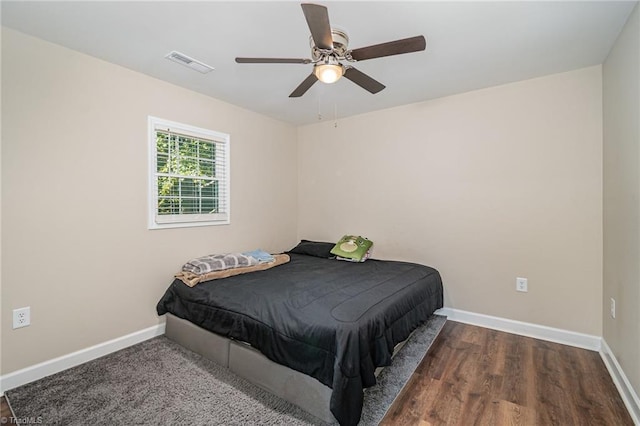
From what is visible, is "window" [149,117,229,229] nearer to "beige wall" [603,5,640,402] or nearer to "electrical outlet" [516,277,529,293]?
"electrical outlet" [516,277,529,293]

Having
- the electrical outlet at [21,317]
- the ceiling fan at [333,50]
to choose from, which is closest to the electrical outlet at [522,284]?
the ceiling fan at [333,50]

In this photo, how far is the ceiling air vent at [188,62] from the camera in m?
2.41

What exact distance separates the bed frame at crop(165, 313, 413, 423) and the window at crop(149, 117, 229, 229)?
1.01 meters

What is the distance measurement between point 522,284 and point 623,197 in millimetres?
1164

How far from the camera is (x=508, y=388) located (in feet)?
6.72

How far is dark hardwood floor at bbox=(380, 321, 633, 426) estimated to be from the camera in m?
1.77

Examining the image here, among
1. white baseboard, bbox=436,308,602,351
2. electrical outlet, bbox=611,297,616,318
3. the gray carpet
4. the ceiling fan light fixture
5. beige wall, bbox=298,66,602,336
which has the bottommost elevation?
the gray carpet

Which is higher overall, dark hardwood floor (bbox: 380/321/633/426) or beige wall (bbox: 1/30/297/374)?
beige wall (bbox: 1/30/297/374)

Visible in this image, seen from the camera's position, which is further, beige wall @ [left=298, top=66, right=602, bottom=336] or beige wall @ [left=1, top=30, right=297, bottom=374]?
beige wall @ [left=298, top=66, right=602, bottom=336]

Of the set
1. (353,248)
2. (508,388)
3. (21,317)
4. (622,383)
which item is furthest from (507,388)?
(21,317)

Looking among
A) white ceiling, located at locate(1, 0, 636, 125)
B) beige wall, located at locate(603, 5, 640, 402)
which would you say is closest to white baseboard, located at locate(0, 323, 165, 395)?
white ceiling, located at locate(1, 0, 636, 125)

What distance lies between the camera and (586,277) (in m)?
2.64

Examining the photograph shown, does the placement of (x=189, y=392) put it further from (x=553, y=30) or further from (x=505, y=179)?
(x=553, y=30)

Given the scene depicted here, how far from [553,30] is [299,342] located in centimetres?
264
